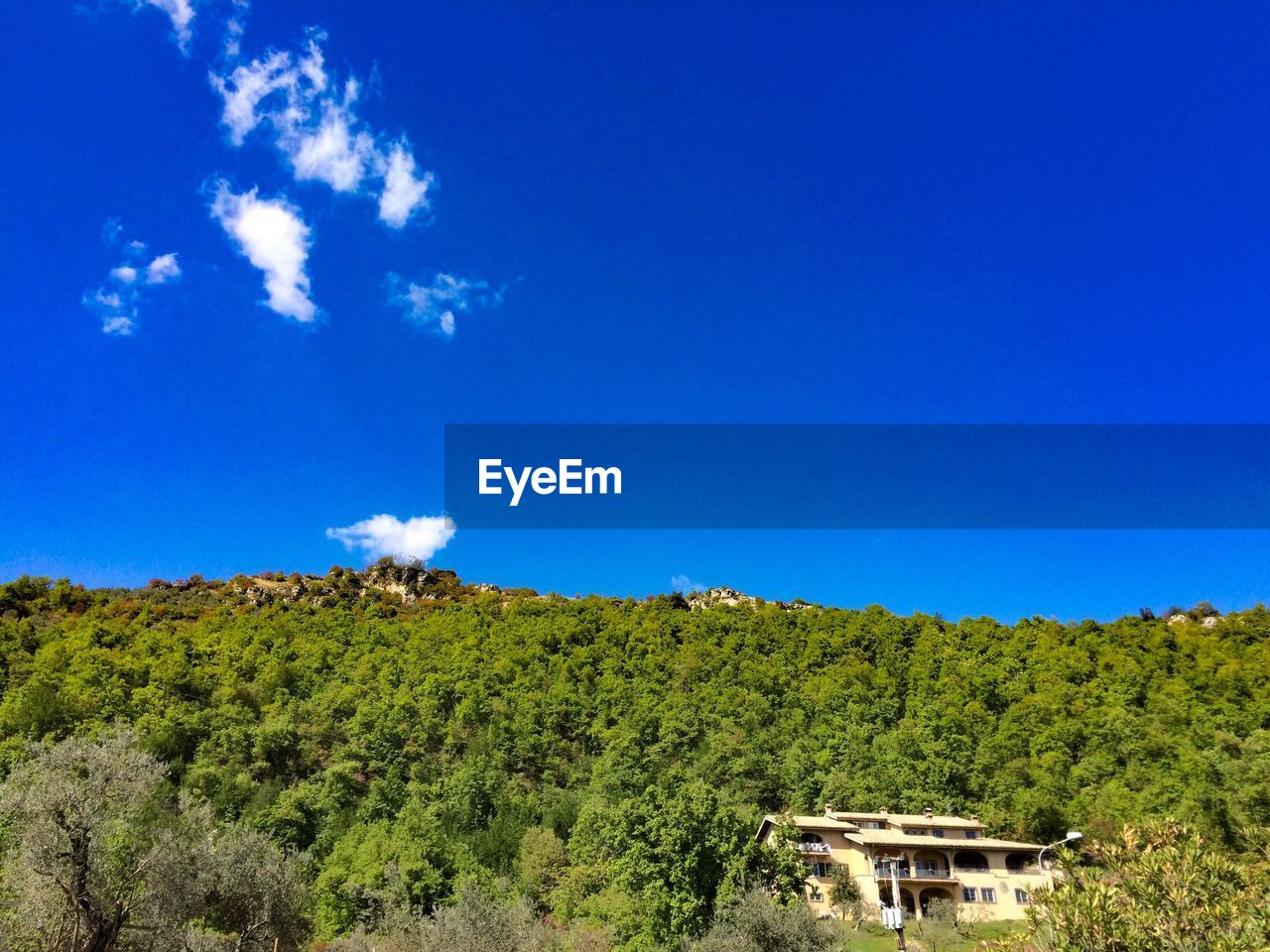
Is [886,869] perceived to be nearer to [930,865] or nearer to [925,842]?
[925,842]

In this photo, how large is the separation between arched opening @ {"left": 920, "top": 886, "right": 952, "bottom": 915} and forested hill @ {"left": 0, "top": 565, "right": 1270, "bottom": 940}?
8533 millimetres

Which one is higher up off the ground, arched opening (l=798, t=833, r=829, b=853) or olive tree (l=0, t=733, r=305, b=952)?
olive tree (l=0, t=733, r=305, b=952)

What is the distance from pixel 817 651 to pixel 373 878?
66.5 m

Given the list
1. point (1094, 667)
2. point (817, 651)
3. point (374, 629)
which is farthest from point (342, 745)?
point (1094, 667)

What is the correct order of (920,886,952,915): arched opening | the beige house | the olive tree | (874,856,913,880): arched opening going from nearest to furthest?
the olive tree
(874,856,913,880): arched opening
the beige house
(920,886,952,915): arched opening

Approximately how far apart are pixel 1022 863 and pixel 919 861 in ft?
29.2

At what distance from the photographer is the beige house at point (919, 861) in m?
57.7

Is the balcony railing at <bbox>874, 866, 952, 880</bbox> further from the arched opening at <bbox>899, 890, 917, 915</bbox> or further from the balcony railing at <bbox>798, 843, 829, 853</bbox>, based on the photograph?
the balcony railing at <bbox>798, 843, 829, 853</bbox>

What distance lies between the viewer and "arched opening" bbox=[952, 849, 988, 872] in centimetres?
5991

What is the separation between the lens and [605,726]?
8394 centimetres

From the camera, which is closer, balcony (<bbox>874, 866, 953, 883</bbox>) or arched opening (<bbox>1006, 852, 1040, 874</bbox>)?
balcony (<bbox>874, 866, 953, 883</bbox>)

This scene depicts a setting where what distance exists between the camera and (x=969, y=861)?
60312mm

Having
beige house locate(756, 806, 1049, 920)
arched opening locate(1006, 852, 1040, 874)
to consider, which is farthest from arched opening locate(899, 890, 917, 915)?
arched opening locate(1006, 852, 1040, 874)

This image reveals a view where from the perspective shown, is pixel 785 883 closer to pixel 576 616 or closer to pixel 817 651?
pixel 817 651
